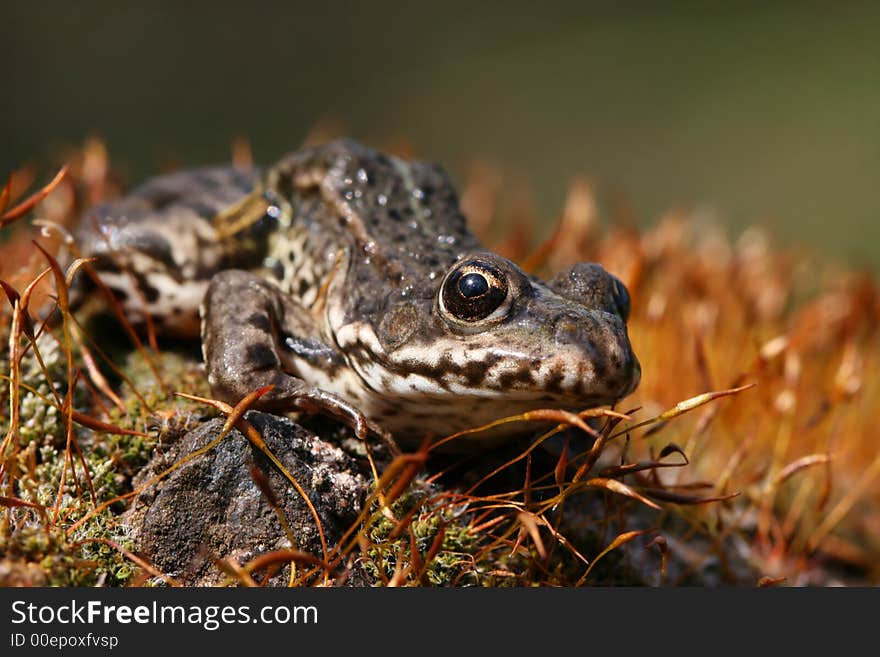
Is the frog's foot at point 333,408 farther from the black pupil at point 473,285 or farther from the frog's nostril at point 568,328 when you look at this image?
→ the frog's nostril at point 568,328

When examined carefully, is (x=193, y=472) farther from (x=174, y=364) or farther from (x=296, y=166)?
(x=296, y=166)

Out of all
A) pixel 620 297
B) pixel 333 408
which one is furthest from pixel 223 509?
pixel 620 297

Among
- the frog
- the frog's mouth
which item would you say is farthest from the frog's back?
the frog's mouth

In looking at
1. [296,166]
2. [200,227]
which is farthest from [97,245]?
[296,166]

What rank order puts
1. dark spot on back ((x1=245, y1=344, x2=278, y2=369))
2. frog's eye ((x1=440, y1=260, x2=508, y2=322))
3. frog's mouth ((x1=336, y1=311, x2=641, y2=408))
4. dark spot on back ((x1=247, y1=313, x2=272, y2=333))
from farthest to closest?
dark spot on back ((x1=247, y1=313, x2=272, y2=333))
dark spot on back ((x1=245, y1=344, x2=278, y2=369))
frog's eye ((x1=440, y1=260, x2=508, y2=322))
frog's mouth ((x1=336, y1=311, x2=641, y2=408))

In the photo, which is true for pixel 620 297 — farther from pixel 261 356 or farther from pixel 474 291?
pixel 261 356

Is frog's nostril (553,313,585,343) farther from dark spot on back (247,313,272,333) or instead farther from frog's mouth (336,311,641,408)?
dark spot on back (247,313,272,333)
